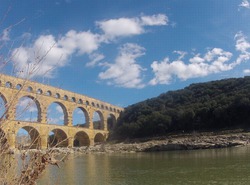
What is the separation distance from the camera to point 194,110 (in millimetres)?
47156

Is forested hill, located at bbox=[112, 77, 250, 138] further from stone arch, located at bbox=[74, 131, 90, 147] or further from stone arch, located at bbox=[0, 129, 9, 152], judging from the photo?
stone arch, located at bbox=[0, 129, 9, 152]

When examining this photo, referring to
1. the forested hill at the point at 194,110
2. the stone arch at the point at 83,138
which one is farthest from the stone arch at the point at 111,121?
the stone arch at the point at 83,138

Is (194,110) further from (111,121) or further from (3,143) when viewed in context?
(3,143)

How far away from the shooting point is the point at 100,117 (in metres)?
58.4

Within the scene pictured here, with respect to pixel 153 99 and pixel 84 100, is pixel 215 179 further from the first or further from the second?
pixel 153 99

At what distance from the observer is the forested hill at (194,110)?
43531mm

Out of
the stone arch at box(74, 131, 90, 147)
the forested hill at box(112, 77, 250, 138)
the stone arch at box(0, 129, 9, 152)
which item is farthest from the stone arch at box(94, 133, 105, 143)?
the stone arch at box(0, 129, 9, 152)

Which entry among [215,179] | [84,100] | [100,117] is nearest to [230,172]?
[215,179]

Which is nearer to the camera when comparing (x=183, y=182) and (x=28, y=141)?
(x=28, y=141)

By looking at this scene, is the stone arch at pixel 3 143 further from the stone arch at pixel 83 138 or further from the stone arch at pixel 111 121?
the stone arch at pixel 111 121

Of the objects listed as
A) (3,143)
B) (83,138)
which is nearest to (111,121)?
(83,138)

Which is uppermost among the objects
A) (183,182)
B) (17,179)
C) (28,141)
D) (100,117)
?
(100,117)

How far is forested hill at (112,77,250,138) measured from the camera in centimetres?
4353

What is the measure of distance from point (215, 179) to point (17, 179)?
31.4 ft
